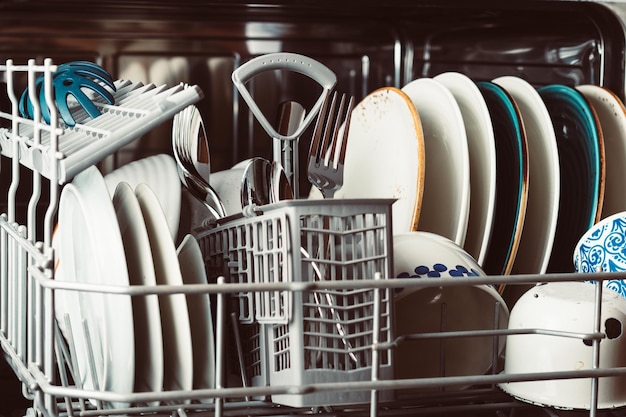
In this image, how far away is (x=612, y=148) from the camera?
932 millimetres

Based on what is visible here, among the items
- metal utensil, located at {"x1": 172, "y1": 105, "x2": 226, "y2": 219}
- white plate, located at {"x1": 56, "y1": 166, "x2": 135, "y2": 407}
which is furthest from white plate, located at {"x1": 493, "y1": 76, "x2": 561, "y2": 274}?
white plate, located at {"x1": 56, "y1": 166, "x2": 135, "y2": 407}

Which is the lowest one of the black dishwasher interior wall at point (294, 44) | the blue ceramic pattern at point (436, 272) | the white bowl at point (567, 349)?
Result: the white bowl at point (567, 349)

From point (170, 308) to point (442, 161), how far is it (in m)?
0.36

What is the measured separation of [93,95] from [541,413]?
1.81 feet

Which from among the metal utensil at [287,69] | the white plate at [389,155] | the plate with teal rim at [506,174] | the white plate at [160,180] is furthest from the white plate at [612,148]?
the white plate at [160,180]

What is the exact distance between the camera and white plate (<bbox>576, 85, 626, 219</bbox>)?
3.03ft

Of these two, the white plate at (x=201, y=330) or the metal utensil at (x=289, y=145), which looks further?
the metal utensil at (x=289, y=145)

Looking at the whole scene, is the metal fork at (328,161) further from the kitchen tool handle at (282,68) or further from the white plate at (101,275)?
the white plate at (101,275)

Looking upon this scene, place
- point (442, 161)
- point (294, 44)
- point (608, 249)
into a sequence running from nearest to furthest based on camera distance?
point (608, 249)
point (442, 161)
point (294, 44)

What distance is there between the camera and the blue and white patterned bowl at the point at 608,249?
745mm

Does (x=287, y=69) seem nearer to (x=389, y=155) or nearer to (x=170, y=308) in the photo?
(x=389, y=155)

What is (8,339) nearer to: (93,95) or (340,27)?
(93,95)

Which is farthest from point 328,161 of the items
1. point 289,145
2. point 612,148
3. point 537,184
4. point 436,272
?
point 612,148

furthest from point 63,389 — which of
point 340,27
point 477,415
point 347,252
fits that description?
point 340,27
